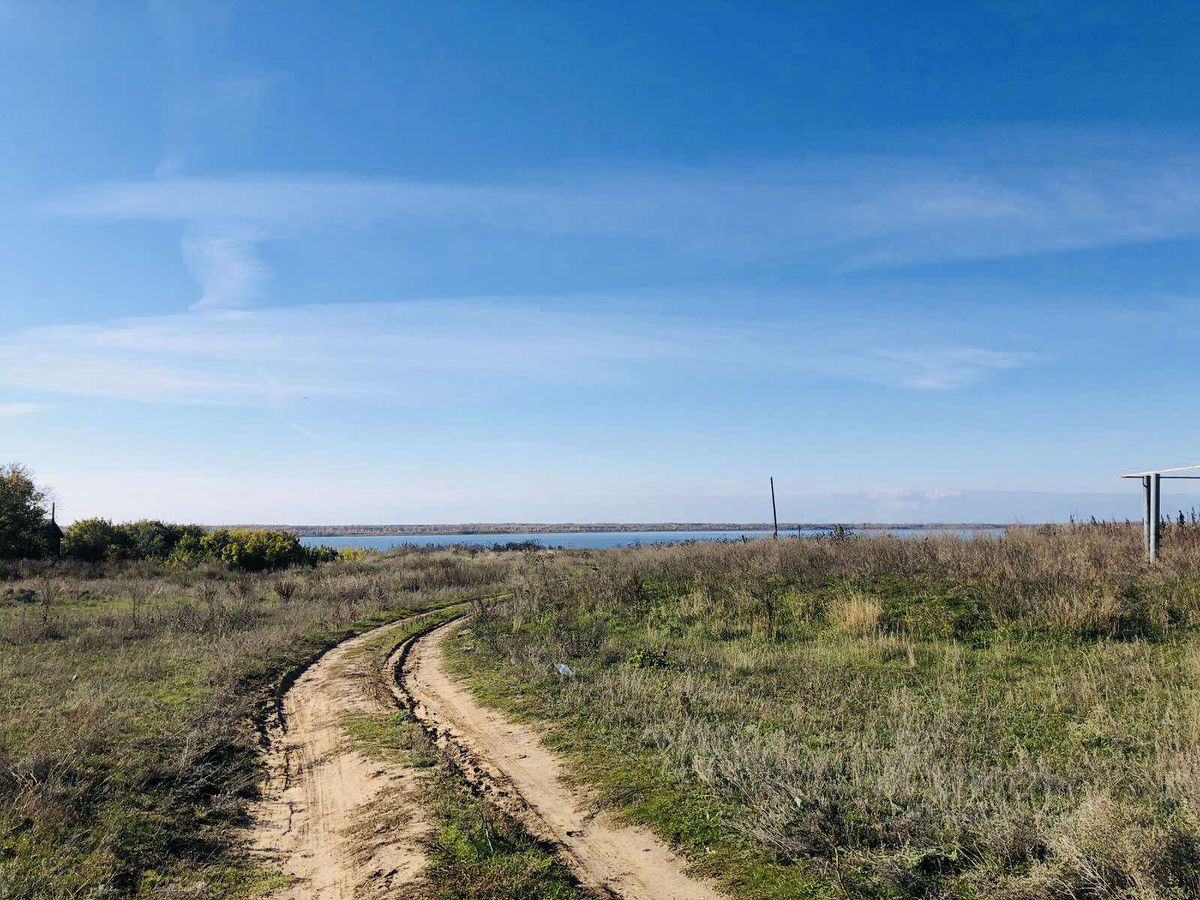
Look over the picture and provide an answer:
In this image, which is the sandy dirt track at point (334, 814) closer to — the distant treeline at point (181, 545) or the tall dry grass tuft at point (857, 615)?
the tall dry grass tuft at point (857, 615)

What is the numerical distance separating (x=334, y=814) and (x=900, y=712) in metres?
7.16

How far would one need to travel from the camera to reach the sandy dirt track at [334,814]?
619 cm

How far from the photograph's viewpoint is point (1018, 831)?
5.74 meters

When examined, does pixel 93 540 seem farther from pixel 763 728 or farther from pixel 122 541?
pixel 763 728

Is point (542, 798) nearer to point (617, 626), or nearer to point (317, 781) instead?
point (317, 781)

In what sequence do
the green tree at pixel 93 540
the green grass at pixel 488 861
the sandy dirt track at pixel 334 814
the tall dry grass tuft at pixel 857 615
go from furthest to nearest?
the green tree at pixel 93 540, the tall dry grass tuft at pixel 857 615, the sandy dirt track at pixel 334 814, the green grass at pixel 488 861

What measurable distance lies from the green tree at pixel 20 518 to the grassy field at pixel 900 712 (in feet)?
127

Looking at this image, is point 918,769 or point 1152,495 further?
point 1152,495

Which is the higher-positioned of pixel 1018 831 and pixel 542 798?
pixel 1018 831

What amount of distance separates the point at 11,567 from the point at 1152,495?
45.6m

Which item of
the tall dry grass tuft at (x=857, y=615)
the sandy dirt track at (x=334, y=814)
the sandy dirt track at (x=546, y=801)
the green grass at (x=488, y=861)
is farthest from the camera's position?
the tall dry grass tuft at (x=857, y=615)

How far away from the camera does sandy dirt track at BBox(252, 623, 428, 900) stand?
20.3 feet

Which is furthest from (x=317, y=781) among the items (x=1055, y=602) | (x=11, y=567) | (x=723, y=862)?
(x=11, y=567)

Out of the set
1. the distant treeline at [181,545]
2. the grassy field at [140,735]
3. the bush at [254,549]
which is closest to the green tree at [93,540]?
the distant treeline at [181,545]
